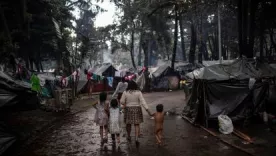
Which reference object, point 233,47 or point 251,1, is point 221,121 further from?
point 233,47

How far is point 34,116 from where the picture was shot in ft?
40.5

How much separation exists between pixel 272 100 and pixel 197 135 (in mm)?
3767

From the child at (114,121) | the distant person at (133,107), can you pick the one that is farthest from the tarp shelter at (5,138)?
the distant person at (133,107)

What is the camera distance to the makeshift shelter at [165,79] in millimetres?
25500

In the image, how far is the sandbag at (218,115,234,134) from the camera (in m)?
8.52

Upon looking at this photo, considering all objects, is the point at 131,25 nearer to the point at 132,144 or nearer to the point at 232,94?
the point at 232,94

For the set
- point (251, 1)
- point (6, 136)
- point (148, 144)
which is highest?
point (251, 1)

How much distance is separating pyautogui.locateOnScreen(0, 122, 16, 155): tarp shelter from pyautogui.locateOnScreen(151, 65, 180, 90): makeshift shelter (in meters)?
19.8

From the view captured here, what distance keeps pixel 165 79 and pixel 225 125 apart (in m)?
17.1

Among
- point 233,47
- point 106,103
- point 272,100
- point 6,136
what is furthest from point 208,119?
point 233,47

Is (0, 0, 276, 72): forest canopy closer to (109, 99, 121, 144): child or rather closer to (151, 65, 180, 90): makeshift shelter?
(151, 65, 180, 90): makeshift shelter

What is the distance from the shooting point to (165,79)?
2559 cm

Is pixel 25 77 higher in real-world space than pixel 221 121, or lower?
higher

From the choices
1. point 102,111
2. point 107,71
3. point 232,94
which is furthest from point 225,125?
point 107,71
